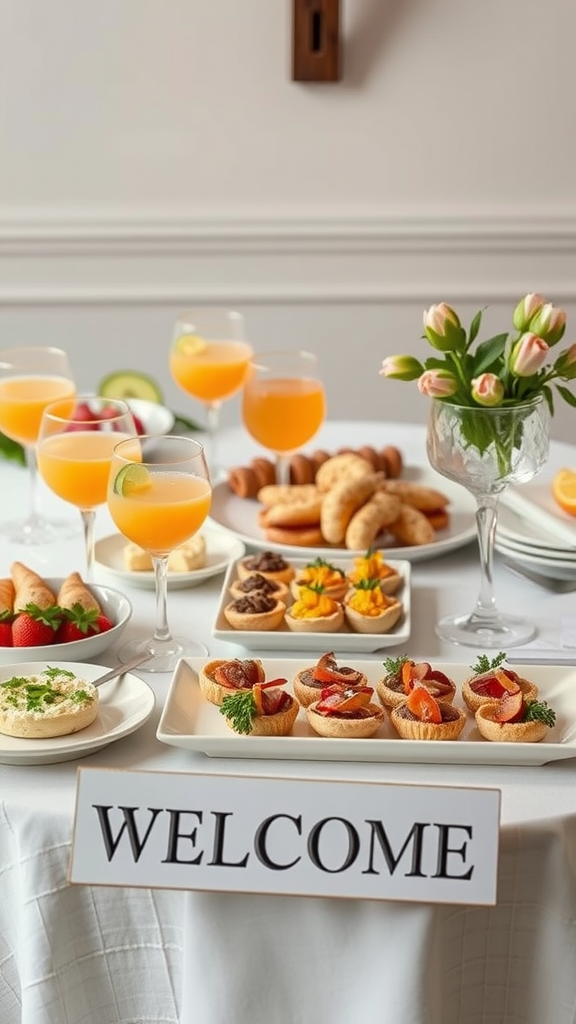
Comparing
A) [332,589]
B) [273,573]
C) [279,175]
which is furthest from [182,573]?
[279,175]

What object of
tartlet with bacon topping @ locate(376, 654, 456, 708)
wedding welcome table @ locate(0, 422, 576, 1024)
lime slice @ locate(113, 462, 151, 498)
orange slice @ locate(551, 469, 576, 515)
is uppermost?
lime slice @ locate(113, 462, 151, 498)

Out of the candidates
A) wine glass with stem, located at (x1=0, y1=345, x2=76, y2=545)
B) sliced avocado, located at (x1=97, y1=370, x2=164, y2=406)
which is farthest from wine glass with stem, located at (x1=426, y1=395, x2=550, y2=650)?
sliced avocado, located at (x1=97, y1=370, x2=164, y2=406)

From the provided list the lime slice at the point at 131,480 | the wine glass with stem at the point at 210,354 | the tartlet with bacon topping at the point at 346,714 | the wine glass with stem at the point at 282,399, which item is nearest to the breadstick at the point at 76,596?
the lime slice at the point at 131,480

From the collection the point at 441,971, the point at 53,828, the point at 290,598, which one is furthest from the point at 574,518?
the point at 53,828

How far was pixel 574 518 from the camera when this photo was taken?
76.8 inches

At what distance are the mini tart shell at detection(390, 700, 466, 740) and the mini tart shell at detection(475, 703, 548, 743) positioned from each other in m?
0.03

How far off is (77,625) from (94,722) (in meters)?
0.18

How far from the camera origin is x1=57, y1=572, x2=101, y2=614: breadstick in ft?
5.16

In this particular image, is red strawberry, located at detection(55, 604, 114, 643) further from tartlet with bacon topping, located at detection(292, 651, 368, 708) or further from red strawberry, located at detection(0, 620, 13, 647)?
tartlet with bacon topping, located at detection(292, 651, 368, 708)

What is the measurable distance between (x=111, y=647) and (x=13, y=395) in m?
0.62

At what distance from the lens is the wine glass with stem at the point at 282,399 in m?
2.09

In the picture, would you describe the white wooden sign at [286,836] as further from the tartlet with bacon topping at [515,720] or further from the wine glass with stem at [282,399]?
the wine glass with stem at [282,399]

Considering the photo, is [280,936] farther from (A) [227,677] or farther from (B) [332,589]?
(B) [332,589]

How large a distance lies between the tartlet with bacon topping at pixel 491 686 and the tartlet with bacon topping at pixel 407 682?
0.8 inches
